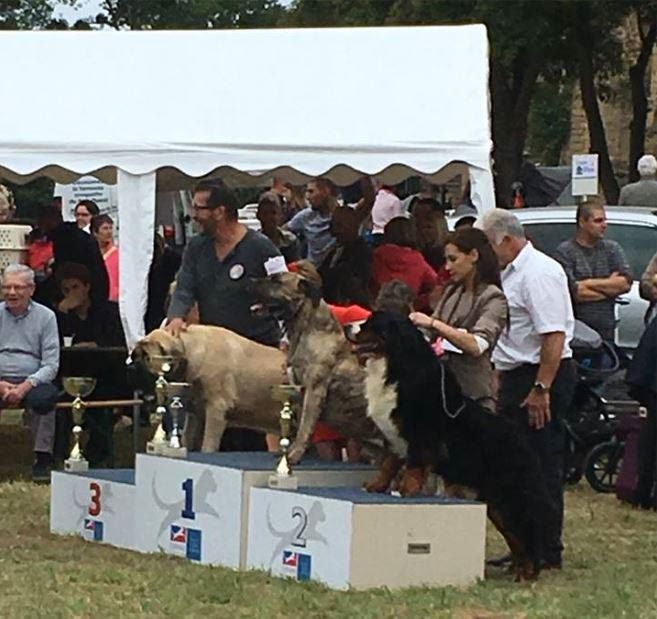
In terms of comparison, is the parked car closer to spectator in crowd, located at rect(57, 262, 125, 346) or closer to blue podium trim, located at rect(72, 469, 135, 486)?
spectator in crowd, located at rect(57, 262, 125, 346)

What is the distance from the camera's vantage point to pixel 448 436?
809 centimetres

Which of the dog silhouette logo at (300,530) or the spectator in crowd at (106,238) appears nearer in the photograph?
the dog silhouette logo at (300,530)

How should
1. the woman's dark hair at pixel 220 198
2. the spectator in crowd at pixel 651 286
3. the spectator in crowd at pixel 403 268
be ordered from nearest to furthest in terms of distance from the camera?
the woman's dark hair at pixel 220 198 < the spectator in crowd at pixel 403 268 < the spectator in crowd at pixel 651 286

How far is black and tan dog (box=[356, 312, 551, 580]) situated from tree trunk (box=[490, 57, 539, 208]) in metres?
21.6

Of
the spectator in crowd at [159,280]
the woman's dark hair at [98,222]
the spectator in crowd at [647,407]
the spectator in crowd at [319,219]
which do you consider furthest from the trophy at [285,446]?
the woman's dark hair at [98,222]

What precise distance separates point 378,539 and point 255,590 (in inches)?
22.3

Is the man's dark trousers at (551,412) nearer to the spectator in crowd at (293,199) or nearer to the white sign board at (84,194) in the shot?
the spectator in crowd at (293,199)

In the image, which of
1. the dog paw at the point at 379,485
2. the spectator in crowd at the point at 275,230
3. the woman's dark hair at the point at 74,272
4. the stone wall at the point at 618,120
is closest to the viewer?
the dog paw at the point at 379,485

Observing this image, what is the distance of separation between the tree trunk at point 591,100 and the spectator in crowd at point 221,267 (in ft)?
65.5

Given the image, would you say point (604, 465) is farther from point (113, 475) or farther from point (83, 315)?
point (113, 475)

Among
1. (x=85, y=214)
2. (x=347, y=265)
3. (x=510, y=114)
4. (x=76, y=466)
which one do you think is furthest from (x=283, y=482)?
(x=510, y=114)

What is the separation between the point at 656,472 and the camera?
444 inches

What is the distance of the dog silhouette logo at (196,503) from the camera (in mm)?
8734

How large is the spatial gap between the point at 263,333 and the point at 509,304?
2449mm
